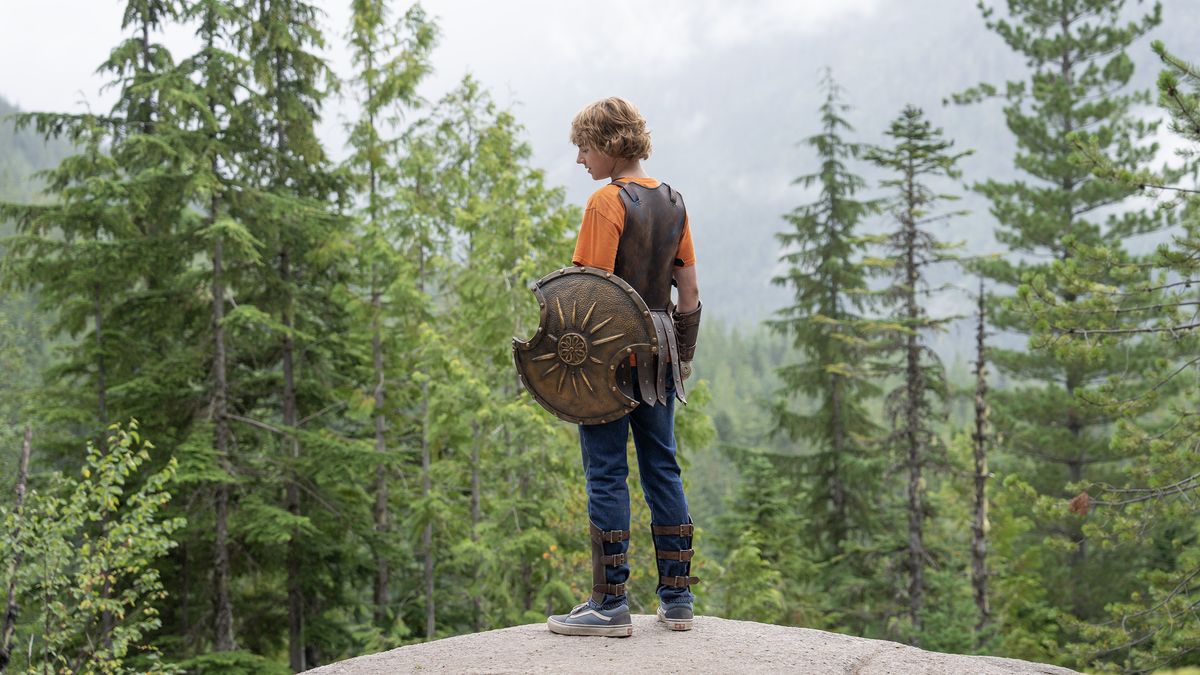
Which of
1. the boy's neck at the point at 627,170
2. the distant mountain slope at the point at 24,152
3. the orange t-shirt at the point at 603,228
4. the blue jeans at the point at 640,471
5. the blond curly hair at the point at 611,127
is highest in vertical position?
the distant mountain slope at the point at 24,152

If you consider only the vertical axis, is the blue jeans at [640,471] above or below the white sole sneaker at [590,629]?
above

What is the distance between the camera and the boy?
470 cm

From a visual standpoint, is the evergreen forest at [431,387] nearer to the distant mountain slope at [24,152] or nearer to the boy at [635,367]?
the boy at [635,367]

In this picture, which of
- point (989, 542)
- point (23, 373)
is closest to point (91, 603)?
point (989, 542)

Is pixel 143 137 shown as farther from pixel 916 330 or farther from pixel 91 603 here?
pixel 916 330

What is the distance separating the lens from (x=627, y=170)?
15.9ft

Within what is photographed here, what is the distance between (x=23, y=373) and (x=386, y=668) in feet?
163

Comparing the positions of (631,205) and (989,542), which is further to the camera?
(989,542)

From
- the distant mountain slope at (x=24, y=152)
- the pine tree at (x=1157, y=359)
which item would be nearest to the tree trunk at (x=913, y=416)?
the pine tree at (x=1157, y=359)

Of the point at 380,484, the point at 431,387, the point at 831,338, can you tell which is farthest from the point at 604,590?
the point at 831,338

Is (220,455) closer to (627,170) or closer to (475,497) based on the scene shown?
(475,497)

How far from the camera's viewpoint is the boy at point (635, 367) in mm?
4699

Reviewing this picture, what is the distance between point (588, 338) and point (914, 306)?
1849cm

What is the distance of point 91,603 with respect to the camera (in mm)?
8867
